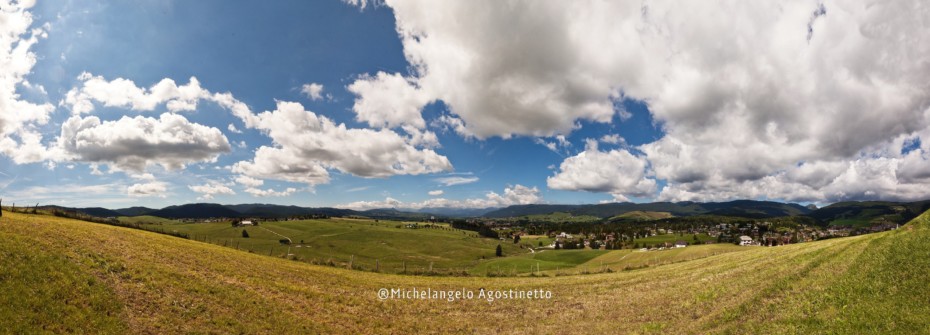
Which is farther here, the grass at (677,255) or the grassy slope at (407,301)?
the grass at (677,255)

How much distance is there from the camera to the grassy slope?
1565cm

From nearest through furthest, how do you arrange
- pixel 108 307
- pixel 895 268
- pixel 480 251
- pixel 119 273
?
pixel 895 268 < pixel 108 307 < pixel 119 273 < pixel 480 251

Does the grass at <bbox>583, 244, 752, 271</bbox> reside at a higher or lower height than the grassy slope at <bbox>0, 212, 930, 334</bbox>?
lower

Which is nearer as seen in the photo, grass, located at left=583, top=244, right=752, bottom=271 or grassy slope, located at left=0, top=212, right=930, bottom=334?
grassy slope, located at left=0, top=212, right=930, bottom=334

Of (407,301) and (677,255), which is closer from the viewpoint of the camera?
(407,301)

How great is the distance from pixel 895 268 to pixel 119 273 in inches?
1643

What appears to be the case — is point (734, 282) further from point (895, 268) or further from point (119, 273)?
point (119, 273)

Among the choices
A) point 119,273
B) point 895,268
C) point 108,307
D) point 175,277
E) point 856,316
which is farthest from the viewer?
point 175,277

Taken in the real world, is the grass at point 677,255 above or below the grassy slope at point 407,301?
below

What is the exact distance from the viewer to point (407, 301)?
31375 mm

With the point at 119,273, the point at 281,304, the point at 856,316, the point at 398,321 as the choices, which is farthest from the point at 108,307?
the point at 856,316

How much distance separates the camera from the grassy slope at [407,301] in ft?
51.3

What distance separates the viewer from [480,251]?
198250 mm

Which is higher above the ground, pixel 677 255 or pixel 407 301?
pixel 407 301
